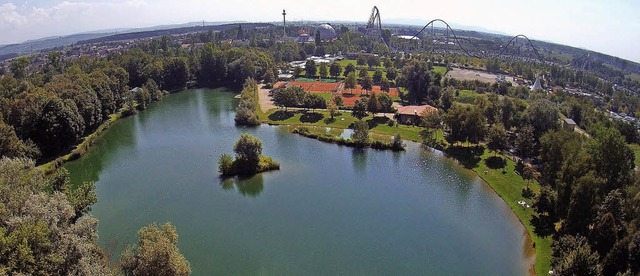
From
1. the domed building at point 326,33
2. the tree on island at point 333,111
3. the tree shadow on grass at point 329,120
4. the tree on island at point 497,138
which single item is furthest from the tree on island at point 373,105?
the domed building at point 326,33

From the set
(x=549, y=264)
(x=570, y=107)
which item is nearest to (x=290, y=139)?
(x=549, y=264)

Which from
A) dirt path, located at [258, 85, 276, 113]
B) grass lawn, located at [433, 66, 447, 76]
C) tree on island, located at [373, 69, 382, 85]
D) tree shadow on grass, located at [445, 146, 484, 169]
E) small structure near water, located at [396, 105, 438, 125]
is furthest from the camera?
grass lawn, located at [433, 66, 447, 76]

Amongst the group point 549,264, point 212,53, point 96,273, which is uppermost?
point 212,53

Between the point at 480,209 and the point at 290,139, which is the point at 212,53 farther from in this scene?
the point at 480,209

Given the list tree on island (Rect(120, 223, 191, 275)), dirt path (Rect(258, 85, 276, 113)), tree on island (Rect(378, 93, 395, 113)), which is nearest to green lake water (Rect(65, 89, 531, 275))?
tree on island (Rect(120, 223, 191, 275))

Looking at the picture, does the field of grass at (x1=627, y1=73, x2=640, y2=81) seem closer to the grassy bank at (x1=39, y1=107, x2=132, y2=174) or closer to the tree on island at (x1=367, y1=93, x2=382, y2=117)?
the tree on island at (x1=367, y1=93, x2=382, y2=117)

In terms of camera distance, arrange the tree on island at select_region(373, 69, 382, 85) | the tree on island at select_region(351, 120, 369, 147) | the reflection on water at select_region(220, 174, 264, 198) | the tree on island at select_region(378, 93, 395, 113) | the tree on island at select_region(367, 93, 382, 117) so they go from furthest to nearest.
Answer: the tree on island at select_region(373, 69, 382, 85), the tree on island at select_region(378, 93, 395, 113), the tree on island at select_region(367, 93, 382, 117), the tree on island at select_region(351, 120, 369, 147), the reflection on water at select_region(220, 174, 264, 198)

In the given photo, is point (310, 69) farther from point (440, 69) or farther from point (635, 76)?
point (635, 76)
